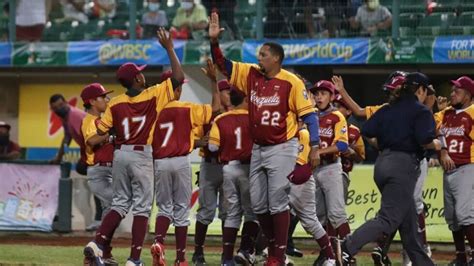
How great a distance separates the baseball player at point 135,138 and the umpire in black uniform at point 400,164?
7.60 ft

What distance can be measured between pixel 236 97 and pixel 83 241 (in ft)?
19.6

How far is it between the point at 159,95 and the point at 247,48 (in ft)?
28.1

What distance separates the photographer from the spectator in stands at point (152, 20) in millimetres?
22234

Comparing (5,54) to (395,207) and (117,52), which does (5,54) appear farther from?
(395,207)

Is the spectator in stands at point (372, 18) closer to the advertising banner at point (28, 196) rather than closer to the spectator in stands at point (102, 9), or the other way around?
the spectator in stands at point (102, 9)

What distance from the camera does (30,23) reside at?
23.2 meters

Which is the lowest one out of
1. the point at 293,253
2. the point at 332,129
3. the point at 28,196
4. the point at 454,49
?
the point at 28,196

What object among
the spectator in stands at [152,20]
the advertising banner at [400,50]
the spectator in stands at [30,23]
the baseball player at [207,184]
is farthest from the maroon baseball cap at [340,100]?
the spectator in stands at [30,23]

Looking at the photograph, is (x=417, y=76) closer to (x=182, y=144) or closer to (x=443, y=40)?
(x=182, y=144)

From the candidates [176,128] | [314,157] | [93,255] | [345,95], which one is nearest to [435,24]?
[345,95]

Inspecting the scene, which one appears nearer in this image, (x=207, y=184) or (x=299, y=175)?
(x=299, y=175)

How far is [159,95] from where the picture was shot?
1241 cm

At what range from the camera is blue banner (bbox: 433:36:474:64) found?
62.6 feet

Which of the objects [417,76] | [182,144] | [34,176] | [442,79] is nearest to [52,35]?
[34,176]
